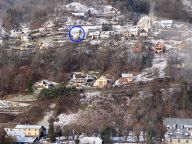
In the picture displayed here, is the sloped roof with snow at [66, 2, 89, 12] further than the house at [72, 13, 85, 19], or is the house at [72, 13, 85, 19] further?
the sloped roof with snow at [66, 2, 89, 12]

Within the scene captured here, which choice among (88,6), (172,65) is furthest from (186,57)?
(88,6)

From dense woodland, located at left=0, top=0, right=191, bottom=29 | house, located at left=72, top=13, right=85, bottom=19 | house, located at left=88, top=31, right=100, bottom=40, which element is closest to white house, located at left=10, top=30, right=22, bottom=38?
dense woodland, located at left=0, top=0, right=191, bottom=29

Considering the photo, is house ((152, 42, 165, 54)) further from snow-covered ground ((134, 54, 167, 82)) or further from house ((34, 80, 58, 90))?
house ((34, 80, 58, 90))

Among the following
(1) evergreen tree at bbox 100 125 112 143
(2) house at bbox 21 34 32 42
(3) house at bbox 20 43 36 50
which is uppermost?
(2) house at bbox 21 34 32 42

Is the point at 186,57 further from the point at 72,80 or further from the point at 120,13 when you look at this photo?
the point at 120,13

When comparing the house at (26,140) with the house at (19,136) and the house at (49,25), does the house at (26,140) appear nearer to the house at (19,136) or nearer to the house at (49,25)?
the house at (19,136)

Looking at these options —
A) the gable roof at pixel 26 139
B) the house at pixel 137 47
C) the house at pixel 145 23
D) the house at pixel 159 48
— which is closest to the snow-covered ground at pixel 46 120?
the gable roof at pixel 26 139
